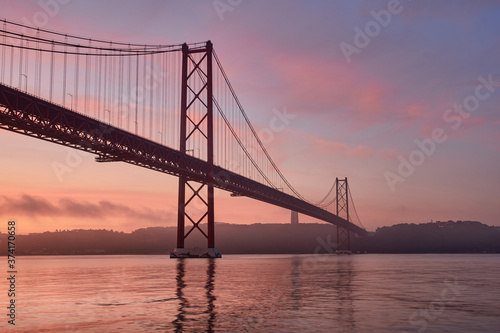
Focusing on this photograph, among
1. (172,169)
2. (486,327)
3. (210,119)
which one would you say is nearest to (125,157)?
(172,169)

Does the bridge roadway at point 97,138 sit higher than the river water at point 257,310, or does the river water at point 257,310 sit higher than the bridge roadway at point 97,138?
the bridge roadway at point 97,138

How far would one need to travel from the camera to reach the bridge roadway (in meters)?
41.7

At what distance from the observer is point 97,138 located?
50.6m

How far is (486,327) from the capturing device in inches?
605

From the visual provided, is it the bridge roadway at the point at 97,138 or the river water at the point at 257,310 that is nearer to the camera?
the river water at the point at 257,310

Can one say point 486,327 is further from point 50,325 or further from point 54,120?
point 54,120

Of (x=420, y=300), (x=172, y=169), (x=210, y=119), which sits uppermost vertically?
(x=210, y=119)

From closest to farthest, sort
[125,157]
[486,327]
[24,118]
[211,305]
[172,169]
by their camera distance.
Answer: [486,327]
[211,305]
[24,118]
[125,157]
[172,169]

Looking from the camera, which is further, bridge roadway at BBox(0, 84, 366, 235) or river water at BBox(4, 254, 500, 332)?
bridge roadway at BBox(0, 84, 366, 235)

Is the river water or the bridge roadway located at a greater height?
the bridge roadway

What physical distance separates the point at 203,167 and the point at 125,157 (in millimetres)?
17503

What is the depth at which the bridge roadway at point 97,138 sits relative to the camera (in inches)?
1642

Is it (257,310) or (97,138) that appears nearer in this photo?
(257,310)

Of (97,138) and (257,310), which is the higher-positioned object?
(97,138)
